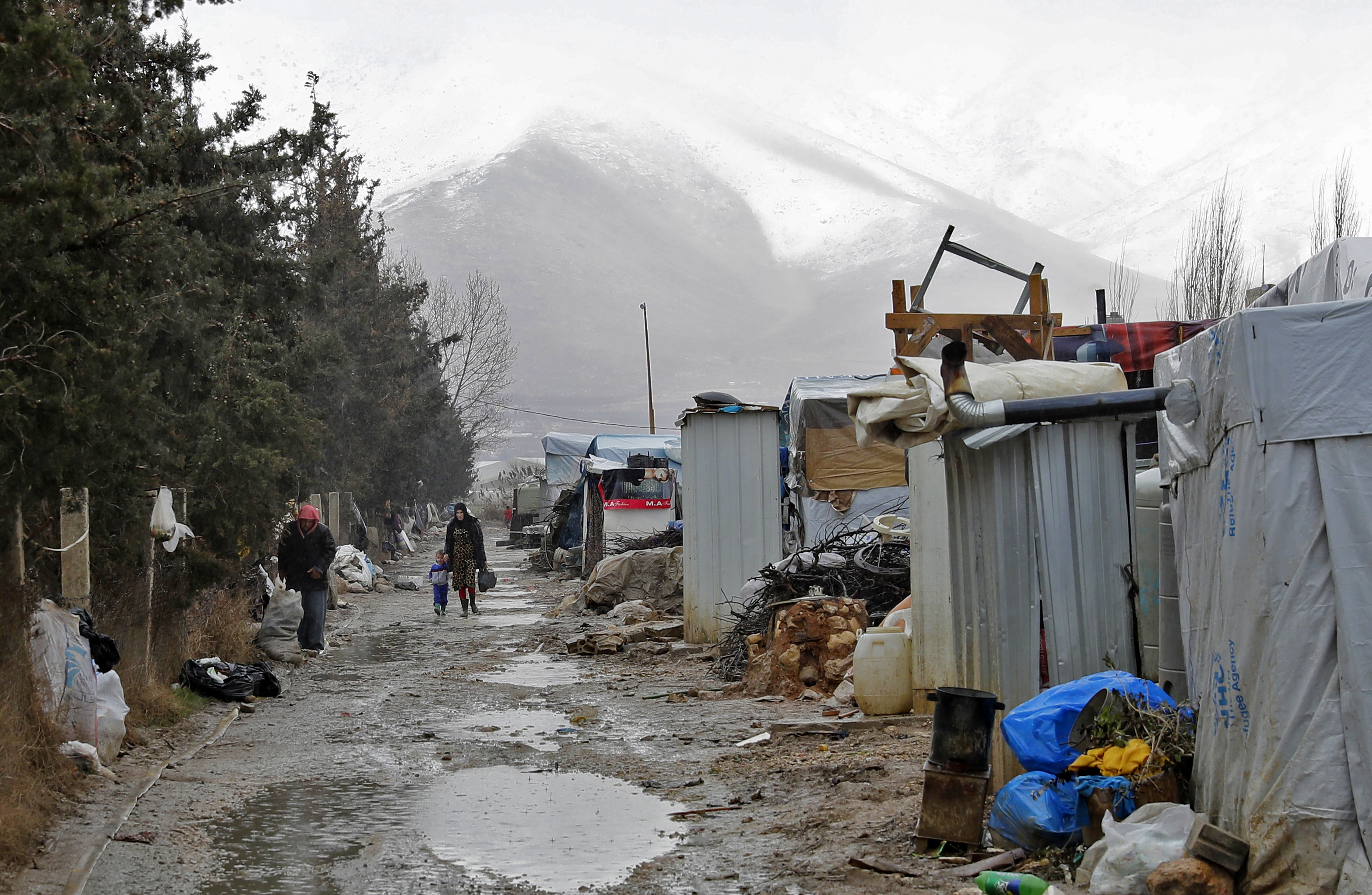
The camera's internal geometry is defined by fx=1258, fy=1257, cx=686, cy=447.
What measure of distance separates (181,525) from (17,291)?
4474 millimetres

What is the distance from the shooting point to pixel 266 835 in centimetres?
656

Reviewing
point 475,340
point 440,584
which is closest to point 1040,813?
point 440,584

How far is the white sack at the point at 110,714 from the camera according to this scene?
Result: 806cm

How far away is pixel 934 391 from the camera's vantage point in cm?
633

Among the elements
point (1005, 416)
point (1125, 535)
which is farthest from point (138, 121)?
point (1125, 535)

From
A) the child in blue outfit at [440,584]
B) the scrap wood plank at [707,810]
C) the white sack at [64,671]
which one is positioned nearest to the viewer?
the scrap wood plank at [707,810]

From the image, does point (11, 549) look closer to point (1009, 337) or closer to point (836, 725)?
point (836, 725)

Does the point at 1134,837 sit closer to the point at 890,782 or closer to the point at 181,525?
the point at 890,782

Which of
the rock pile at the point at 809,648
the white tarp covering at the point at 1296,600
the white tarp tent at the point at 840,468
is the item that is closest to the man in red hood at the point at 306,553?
the rock pile at the point at 809,648

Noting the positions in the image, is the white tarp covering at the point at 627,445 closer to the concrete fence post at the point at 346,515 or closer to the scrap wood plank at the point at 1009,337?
the concrete fence post at the point at 346,515

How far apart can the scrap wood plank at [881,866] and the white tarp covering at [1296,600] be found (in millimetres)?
1282

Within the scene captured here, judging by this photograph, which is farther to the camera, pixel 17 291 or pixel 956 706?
pixel 17 291

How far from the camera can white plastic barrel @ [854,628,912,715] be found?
960cm

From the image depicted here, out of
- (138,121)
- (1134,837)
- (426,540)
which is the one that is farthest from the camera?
(426,540)
